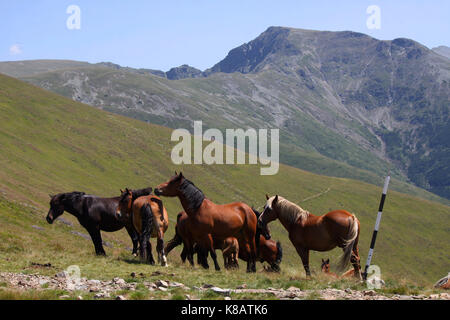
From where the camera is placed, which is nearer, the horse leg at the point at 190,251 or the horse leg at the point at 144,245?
the horse leg at the point at 144,245

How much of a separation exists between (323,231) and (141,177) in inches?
3530

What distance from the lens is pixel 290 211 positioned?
15.8 metres

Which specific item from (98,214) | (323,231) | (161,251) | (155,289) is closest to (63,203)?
(98,214)

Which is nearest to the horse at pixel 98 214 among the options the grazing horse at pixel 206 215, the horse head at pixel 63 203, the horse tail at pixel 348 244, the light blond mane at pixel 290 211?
the horse head at pixel 63 203

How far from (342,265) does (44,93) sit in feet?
428

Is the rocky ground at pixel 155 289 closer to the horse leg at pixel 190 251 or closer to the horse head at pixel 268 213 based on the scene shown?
the horse head at pixel 268 213

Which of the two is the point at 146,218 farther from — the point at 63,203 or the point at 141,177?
the point at 141,177

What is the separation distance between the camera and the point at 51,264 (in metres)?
15.0

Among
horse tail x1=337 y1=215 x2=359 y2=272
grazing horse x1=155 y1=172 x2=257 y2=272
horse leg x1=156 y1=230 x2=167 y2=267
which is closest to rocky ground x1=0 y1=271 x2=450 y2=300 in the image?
horse tail x1=337 y1=215 x2=359 y2=272

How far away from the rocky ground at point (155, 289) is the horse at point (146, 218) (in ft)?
20.1

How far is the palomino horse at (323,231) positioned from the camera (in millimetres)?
14758
